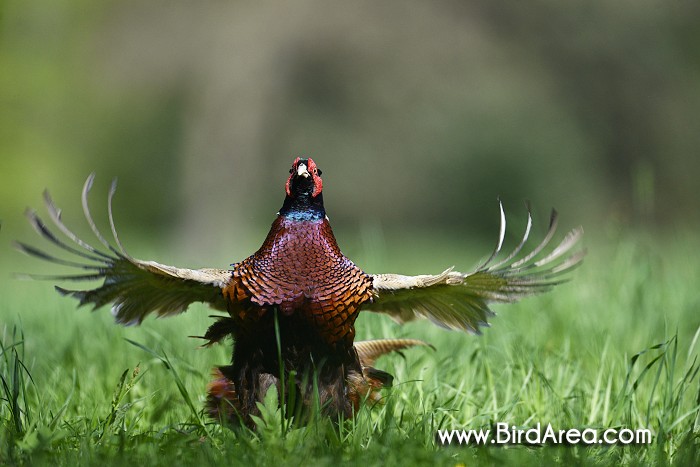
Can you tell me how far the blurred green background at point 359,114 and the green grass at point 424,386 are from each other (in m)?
0.65

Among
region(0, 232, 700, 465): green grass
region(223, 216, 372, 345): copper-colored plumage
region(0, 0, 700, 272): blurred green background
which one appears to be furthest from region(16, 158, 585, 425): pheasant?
region(0, 0, 700, 272): blurred green background

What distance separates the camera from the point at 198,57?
36.7 feet

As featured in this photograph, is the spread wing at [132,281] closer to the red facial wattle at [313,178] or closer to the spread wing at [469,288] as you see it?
the red facial wattle at [313,178]

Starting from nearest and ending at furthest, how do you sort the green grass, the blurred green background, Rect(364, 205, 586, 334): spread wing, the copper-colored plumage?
the green grass
the copper-colored plumage
Rect(364, 205, 586, 334): spread wing
the blurred green background

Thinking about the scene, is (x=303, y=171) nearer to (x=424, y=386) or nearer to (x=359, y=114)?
(x=424, y=386)

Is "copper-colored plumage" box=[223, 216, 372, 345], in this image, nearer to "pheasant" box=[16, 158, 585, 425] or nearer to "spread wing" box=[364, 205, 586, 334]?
"pheasant" box=[16, 158, 585, 425]

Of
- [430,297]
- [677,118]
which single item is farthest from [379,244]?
[677,118]

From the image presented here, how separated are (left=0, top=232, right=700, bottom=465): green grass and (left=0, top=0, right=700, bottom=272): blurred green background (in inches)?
25.4

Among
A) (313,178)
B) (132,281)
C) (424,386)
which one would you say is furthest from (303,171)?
(424,386)

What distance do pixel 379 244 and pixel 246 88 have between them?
6.87 meters

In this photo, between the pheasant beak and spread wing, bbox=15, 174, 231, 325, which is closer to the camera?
spread wing, bbox=15, 174, 231, 325

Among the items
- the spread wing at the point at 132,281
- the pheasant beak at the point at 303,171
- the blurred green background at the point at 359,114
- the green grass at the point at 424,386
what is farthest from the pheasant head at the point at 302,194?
the blurred green background at the point at 359,114

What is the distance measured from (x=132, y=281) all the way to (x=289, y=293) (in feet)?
1.76

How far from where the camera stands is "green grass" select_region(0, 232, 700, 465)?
229 cm
